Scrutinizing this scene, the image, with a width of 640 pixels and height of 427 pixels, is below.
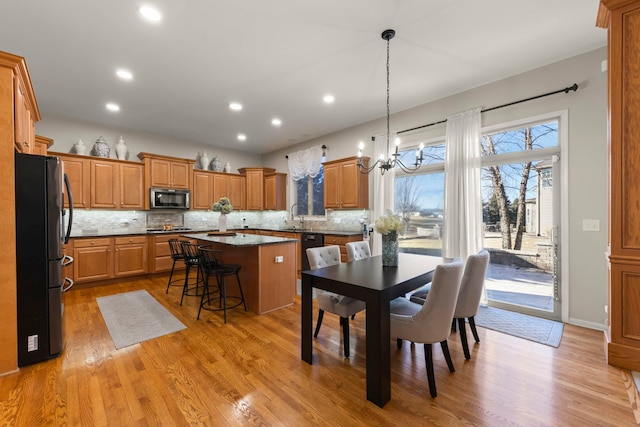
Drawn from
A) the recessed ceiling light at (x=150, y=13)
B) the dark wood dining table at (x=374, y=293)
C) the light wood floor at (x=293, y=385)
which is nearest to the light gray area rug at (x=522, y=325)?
the light wood floor at (x=293, y=385)

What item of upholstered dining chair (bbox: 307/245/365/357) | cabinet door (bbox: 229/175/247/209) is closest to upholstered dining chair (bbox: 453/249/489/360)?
upholstered dining chair (bbox: 307/245/365/357)

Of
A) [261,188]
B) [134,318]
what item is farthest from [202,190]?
[134,318]

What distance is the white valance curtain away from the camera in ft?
20.3

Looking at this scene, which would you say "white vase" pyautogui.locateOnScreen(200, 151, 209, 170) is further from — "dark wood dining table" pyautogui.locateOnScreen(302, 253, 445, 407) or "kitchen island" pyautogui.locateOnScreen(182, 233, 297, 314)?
"dark wood dining table" pyautogui.locateOnScreen(302, 253, 445, 407)

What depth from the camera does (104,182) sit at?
5.15 m

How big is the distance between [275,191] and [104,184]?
3.48m

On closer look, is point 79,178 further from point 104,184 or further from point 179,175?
point 179,175

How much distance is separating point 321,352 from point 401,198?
3.10 metres

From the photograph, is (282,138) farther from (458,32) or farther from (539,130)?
(539,130)

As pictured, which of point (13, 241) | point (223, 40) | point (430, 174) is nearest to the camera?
point (13, 241)

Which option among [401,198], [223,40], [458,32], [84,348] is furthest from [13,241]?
[401,198]

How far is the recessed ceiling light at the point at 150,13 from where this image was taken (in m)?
2.32

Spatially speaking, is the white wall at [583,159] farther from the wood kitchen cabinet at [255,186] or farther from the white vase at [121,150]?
the white vase at [121,150]

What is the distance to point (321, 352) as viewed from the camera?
249 cm
